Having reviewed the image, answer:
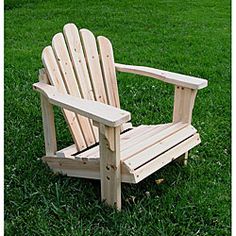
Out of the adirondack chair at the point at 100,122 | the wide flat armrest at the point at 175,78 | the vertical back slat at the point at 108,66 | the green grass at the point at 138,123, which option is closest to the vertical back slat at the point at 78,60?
the adirondack chair at the point at 100,122

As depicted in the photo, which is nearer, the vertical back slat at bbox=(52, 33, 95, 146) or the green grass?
the green grass

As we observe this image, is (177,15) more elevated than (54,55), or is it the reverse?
(54,55)

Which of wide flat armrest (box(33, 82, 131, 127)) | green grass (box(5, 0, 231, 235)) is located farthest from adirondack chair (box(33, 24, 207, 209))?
green grass (box(5, 0, 231, 235))

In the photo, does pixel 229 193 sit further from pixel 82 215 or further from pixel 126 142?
pixel 82 215

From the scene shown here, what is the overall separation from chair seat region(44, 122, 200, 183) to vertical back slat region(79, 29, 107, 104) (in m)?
0.33

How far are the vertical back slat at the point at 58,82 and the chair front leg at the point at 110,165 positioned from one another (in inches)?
18.4

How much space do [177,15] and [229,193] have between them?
18.7 ft

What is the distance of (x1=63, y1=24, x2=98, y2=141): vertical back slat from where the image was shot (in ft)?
11.4

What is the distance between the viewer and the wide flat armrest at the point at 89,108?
8.89ft

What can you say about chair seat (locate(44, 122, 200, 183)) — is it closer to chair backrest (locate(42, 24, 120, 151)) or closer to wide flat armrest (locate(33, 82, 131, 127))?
chair backrest (locate(42, 24, 120, 151))

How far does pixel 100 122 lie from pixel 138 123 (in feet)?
5.02

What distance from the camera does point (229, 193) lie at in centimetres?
333

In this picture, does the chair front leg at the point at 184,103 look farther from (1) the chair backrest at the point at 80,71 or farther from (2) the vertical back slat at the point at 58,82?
(2) the vertical back slat at the point at 58,82

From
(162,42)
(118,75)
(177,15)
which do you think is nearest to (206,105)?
(118,75)
